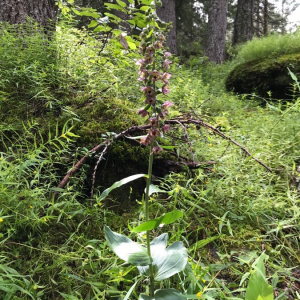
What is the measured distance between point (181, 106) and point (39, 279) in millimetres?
2506

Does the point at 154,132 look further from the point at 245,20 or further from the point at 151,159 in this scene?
the point at 245,20

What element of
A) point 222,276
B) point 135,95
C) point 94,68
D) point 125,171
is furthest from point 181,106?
point 222,276

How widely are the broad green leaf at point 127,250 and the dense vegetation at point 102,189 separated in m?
0.09

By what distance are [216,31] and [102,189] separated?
8.91 meters

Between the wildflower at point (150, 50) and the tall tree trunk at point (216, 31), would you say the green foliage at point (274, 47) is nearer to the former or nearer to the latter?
the tall tree trunk at point (216, 31)

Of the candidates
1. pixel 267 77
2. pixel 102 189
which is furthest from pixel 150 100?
pixel 267 77

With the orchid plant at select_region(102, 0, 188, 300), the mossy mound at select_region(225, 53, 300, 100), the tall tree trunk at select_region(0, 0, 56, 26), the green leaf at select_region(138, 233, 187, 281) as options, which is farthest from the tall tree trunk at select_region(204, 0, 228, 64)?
the green leaf at select_region(138, 233, 187, 281)

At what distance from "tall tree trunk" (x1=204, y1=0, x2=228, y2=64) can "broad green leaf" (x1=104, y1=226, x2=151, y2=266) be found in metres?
9.08

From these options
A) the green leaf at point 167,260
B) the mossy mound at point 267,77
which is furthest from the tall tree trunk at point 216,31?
the green leaf at point 167,260

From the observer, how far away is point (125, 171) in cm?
217

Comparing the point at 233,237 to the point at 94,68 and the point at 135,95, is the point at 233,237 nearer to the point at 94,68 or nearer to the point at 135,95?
the point at 135,95

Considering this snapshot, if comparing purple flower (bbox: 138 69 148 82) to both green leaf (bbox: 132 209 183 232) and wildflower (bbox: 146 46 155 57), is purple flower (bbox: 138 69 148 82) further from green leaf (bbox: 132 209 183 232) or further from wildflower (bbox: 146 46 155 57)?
green leaf (bbox: 132 209 183 232)

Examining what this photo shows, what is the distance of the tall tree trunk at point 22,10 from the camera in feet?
9.86

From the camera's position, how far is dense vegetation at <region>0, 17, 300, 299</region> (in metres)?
1.27
